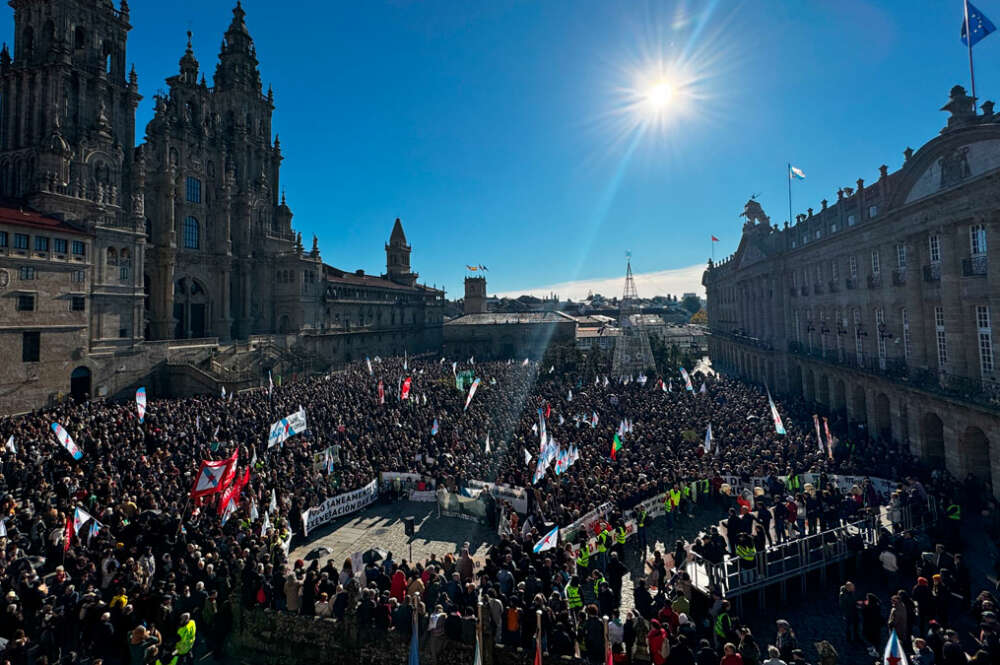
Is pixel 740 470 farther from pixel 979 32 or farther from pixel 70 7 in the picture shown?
pixel 70 7

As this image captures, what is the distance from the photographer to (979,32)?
19.7m

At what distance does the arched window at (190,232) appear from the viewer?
4928 cm

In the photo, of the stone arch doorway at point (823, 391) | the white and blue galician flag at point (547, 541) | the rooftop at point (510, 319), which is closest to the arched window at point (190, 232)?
the rooftop at point (510, 319)

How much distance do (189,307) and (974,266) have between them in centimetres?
5864

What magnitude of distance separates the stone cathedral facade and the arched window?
0.16 meters

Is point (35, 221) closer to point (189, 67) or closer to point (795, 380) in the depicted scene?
point (189, 67)

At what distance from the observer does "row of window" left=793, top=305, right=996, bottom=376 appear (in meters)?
21.2

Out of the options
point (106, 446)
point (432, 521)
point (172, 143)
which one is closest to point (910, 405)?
point (432, 521)

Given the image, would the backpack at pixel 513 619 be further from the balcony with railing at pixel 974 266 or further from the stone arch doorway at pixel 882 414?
the stone arch doorway at pixel 882 414

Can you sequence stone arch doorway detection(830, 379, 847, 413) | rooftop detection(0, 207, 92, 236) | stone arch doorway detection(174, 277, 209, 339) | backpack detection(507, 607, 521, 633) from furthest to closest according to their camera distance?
stone arch doorway detection(174, 277, 209, 339)
stone arch doorway detection(830, 379, 847, 413)
rooftop detection(0, 207, 92, 236)
backpack detection(507, 607, 521, 633)

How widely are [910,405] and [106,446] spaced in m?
37.2

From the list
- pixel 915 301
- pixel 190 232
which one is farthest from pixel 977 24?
pixel 190 232

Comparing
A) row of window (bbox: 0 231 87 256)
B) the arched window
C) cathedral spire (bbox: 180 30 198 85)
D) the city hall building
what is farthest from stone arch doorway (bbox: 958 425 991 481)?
cathedral spire (bbox: 180 30 198 85)

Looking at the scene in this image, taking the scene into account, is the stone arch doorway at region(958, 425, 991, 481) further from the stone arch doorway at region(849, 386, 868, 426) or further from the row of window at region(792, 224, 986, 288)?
the stone arch doorway at region(849, 386, 868, 426)
